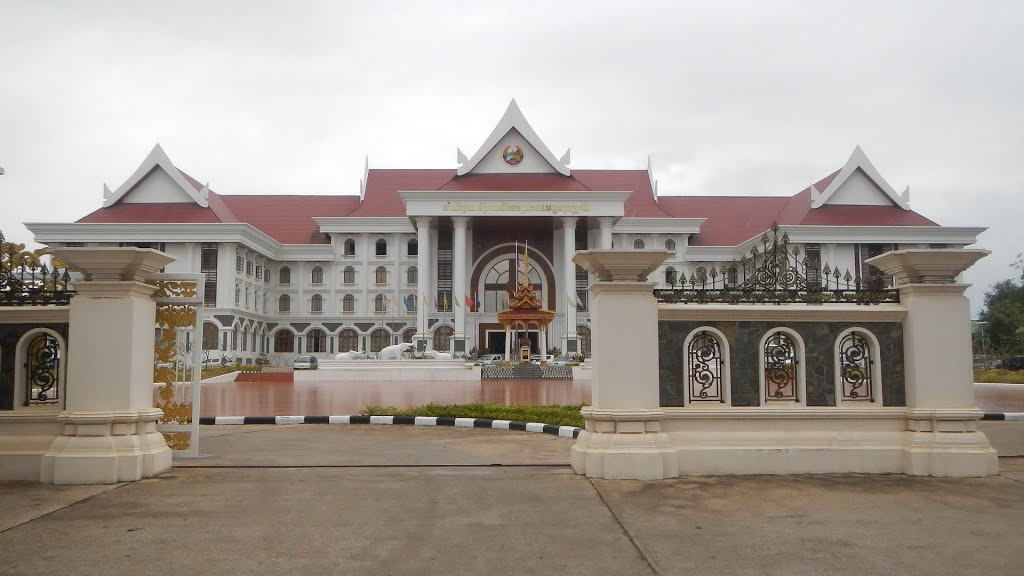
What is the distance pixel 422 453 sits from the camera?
8547mm

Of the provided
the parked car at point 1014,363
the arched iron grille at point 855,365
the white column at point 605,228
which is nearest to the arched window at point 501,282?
the white column at point 605,228

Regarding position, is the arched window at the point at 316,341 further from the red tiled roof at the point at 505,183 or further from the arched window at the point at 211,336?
the arched window at the point at 211,336

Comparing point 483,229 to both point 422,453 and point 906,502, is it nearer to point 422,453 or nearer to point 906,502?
point 422,453

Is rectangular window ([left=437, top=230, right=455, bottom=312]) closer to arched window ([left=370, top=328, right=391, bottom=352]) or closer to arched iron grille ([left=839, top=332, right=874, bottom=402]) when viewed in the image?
arched window ([left=370, top=328, right=391, bottom=352])

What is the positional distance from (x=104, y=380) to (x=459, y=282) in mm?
36458

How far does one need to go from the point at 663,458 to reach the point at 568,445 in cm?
320

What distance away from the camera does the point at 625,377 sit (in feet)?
21.9

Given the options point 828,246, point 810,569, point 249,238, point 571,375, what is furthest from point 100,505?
point 828,246

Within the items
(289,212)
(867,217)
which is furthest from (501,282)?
(867,217)

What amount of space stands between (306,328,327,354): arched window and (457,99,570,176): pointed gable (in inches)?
571

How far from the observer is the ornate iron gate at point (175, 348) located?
751 centimetres

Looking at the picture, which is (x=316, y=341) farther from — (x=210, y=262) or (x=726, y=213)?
(x=726, y=213)

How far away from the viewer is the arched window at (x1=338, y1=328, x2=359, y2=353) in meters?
49.8

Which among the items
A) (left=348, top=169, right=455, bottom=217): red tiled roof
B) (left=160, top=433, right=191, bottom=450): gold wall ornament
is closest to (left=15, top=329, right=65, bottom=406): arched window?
(left=160, top=433, right=191, bottom=450): gold wall ornament
